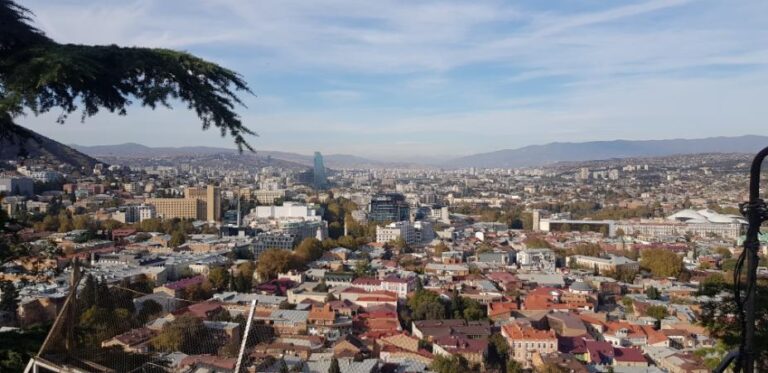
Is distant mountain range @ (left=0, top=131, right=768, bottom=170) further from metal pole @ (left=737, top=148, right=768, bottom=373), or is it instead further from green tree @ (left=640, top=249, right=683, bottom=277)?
metal pole @ (left=737, top=148, right=768, bottom=373)

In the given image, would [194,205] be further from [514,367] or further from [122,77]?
[122,77]

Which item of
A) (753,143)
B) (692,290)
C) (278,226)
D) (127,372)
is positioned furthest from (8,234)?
(753,143)

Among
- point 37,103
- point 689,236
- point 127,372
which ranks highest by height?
point 37,103

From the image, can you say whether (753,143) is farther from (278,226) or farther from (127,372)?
(127,372)

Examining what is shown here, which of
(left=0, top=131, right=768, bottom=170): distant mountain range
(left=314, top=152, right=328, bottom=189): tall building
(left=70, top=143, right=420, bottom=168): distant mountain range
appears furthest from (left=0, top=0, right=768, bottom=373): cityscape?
(left=0, top=131, right=768, bottom=170): distant mountain range

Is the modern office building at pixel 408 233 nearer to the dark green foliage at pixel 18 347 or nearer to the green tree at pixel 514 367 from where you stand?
the green tree at pixel 514 367

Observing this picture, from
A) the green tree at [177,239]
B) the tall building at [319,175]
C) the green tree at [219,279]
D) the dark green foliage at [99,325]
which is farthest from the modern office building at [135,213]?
the tall building at [319,175]
